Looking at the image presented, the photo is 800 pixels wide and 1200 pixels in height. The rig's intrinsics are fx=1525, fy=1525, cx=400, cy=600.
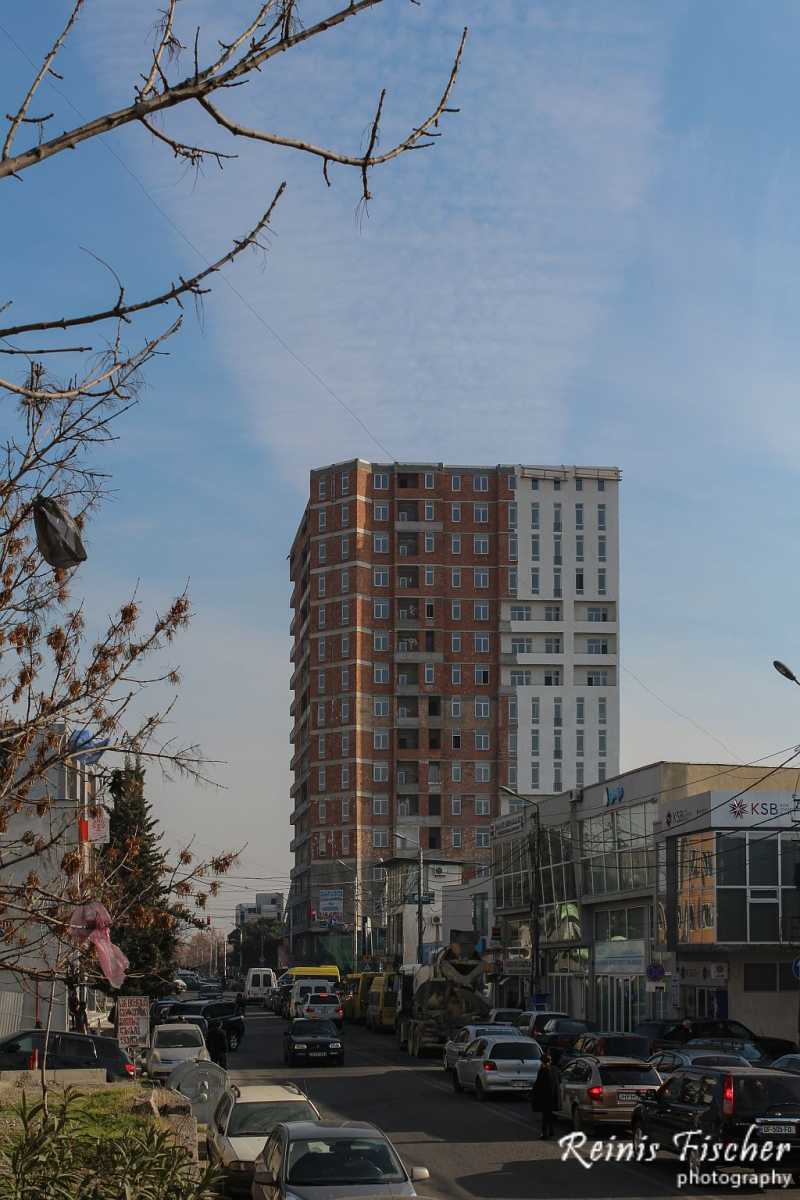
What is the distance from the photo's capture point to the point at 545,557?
137 meters

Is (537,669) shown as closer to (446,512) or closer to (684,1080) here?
(446,512)

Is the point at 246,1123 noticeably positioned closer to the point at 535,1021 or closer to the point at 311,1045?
the point at 311,1045

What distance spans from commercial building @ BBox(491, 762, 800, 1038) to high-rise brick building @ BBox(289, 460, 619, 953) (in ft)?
213

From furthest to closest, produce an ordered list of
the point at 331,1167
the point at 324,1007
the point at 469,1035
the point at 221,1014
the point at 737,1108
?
1. the point at 324,1007
2. the point at 221,1014
3. the point at 469,1035
4. the point at 737,1108
5. the point at 331,1167

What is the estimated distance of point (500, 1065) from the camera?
110 ft

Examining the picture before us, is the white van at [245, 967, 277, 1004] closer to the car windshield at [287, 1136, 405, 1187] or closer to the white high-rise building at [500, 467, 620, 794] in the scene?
the white high-rise building at [500, 467, 620, 794]

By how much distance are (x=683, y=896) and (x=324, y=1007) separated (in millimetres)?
16872

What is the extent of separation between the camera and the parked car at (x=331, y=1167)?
14.4 meters

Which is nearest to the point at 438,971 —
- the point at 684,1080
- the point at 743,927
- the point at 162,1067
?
the point at 743,927

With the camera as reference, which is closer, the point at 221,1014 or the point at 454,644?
A: the point at 221,1014

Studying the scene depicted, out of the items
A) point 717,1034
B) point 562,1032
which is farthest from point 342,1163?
point 717,1034

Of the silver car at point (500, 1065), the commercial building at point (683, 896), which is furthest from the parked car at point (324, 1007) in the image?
the silver car at point (500, 1065)

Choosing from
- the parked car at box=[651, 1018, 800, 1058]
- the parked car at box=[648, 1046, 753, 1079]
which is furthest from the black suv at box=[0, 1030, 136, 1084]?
the parked car at box=[651, 1018, 800, 1058]

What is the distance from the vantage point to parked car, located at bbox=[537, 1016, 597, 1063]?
1646 inches
